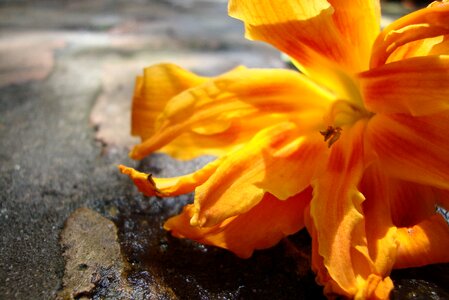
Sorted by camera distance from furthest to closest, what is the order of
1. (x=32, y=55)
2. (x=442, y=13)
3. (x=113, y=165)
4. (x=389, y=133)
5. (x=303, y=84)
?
(x=32, y=55) → (x=113, y=165) → (x=303, y=84) → (x=389, y=133) → (x=442, y=13)

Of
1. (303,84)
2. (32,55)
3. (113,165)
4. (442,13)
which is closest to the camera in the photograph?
(442,13)

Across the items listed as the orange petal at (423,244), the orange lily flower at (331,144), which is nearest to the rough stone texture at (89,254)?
the orange lily flower at (331,144)

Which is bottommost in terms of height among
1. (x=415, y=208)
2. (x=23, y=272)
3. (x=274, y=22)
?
(x=23, y=272)

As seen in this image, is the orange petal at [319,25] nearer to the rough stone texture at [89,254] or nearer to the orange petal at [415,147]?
the orange petal at [415,147]

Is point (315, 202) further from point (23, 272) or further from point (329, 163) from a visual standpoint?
point (23, 272)

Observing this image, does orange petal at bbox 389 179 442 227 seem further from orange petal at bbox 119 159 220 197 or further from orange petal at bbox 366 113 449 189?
orange petal at bbox 119 159 220 197

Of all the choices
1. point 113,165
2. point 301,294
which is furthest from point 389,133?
point 113,165

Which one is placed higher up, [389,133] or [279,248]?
[389,133]

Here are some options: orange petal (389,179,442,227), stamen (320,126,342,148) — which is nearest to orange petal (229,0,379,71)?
stamen (320,126,342,148)
